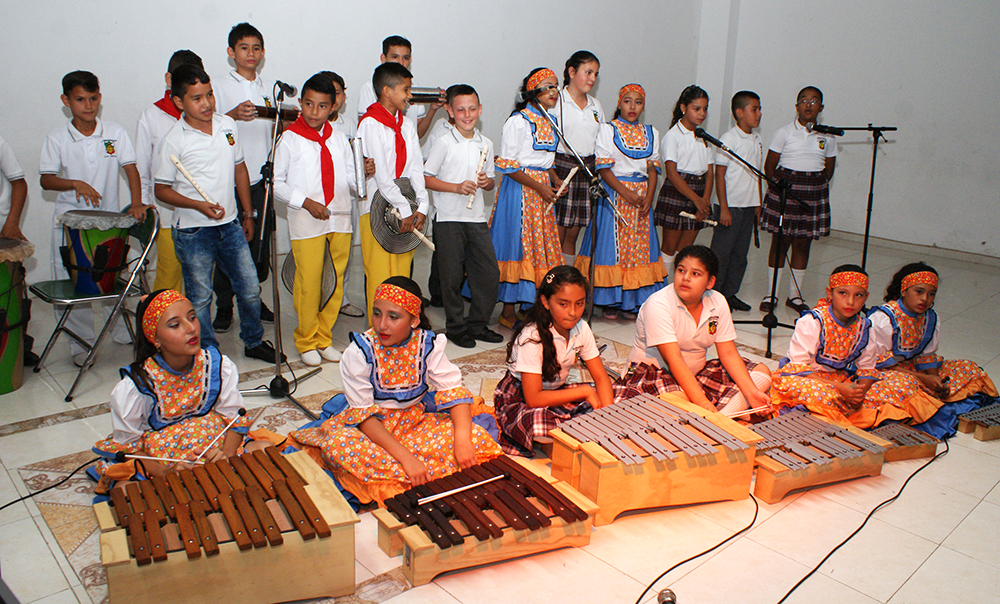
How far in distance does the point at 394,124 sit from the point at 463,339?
1443mm

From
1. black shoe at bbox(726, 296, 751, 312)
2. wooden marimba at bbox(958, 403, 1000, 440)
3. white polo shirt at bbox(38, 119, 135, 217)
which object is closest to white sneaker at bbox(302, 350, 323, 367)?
white polo shirt at bbox(38, 119, 135, 217)

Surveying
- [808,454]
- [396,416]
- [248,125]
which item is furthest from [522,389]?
[248,125]

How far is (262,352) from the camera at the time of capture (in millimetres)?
4613

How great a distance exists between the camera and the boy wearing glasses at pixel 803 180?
592 centimetres

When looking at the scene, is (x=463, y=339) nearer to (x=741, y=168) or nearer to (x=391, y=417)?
(x=391, y=417)

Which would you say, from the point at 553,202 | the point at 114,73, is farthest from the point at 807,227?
the point at 114,73

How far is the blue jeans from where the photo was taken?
4203 millimetres

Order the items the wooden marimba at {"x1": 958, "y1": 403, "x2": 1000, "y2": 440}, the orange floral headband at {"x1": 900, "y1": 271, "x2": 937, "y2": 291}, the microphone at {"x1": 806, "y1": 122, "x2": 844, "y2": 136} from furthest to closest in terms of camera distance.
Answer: the microphone at {"x1": 806, "y1": 122, "x2": 844, "y2": 136}, the orange floral headband at {"x1": 900, "y1": 271, "x2": 937, "y2": 291}, the wooden marimba at {"x1": 958, "y1": 403, "x2": 1000, "y2": 440}

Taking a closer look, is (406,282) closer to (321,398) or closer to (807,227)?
(321,398)

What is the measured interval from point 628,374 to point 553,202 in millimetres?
1724

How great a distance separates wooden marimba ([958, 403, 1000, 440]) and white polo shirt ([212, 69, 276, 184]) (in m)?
4.50

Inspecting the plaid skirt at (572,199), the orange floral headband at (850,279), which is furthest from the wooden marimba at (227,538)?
the plaid skirt at (572,199)

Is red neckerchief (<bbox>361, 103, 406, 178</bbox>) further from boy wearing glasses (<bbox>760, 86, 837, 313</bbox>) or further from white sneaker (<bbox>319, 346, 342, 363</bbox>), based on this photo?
boy wearing glasses (<bbox>760, 86, 837, 313</bbox>)

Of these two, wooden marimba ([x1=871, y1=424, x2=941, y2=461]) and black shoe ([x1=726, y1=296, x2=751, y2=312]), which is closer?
wooden marimba ([x1=871, y1=424, x2=941, y2=461])
